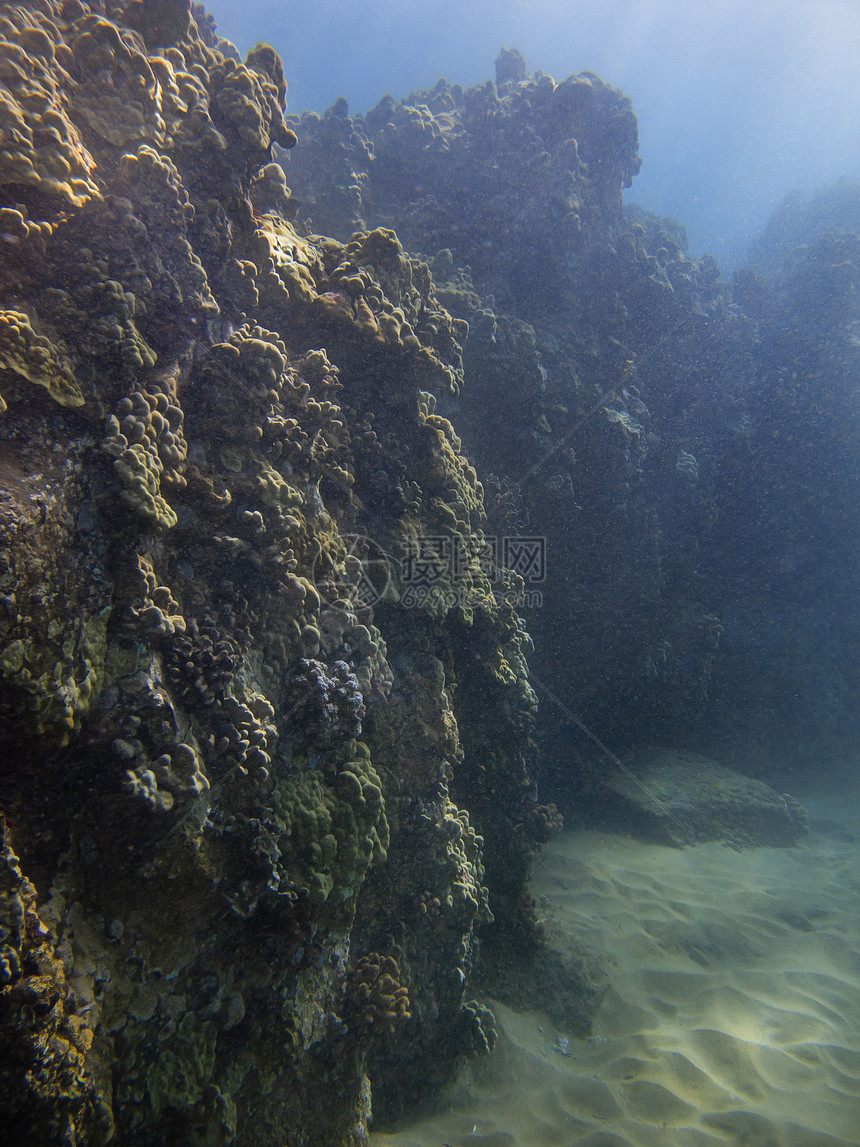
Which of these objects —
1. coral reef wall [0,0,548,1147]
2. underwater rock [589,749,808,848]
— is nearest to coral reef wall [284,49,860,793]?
underwater rock [589,749,808,848]

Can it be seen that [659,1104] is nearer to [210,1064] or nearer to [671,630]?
[210,1064]

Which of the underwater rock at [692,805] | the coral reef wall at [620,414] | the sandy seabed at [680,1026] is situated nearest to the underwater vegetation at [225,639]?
the sandy seabed at [680,1026]

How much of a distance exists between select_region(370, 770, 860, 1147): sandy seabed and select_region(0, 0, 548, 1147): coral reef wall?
731 mm

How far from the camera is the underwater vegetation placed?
2336mm

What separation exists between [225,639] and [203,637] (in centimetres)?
14

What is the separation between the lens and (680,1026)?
490 cm

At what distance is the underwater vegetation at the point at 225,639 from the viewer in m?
2.34

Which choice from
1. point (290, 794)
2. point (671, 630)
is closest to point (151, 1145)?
point (290, 794)

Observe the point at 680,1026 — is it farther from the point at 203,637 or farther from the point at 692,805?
the point at 203,637

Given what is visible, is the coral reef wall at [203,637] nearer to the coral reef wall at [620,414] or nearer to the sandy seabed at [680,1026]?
the sandy seabed at [680,1026]

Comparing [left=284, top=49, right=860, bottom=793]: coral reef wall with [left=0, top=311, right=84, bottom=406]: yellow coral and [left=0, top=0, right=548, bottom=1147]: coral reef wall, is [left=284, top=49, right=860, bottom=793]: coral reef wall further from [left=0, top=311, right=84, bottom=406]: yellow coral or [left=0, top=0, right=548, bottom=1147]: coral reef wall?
[left=0, top=311, right=84, bottom=406]: yellow coral

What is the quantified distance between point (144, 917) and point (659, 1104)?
4.54 metres

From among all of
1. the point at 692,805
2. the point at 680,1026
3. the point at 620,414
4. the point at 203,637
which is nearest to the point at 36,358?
the point at 203,637

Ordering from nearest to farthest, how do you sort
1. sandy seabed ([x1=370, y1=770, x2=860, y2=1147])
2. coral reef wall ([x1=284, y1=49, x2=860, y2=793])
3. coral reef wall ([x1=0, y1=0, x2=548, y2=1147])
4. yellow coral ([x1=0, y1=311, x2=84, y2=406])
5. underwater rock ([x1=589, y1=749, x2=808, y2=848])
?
1. coral reef wall ([x1=0, y1=0, x2=548, y2=1147])
2. yellow coral ([x1=0, y1=311, x2=84, y2=406])
3. sandy seabed ([x1=370, y1=770, x2=860, y2=1147])
4. underwater rock ([x1=589, y1=749, x2=808, y2=848])
5. coral reef wall ([x1=284, y1=49, x2=860, y2=793])
